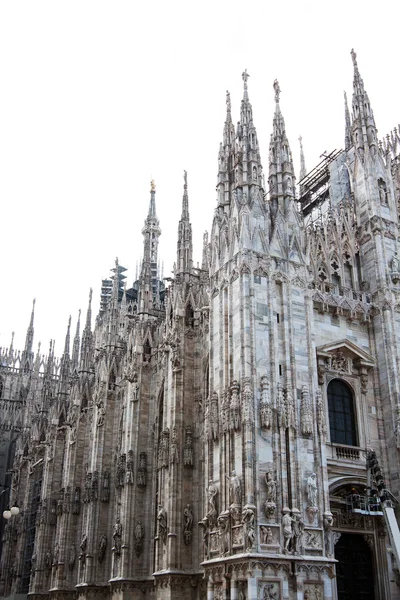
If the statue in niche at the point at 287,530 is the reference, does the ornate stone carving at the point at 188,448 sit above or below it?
above

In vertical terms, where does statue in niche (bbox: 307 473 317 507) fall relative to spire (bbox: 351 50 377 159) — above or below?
below

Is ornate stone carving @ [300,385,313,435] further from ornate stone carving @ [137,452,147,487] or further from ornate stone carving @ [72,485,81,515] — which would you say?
ornate stone carving @ [72,485,81,515]

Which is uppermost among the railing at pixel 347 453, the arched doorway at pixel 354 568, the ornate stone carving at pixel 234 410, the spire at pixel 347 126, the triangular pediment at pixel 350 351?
the spire at pixel 347 126

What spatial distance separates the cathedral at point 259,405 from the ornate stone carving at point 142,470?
89 millimetres

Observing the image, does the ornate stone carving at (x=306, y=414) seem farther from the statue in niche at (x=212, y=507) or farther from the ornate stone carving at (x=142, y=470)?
the ornate stone carving at (x=142, y=470)

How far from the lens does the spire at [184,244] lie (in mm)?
38000

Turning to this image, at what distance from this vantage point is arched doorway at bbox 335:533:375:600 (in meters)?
27.1

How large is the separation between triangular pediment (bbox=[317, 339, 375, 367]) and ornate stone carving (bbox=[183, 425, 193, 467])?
8.04 meters

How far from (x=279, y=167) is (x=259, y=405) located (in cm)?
1178

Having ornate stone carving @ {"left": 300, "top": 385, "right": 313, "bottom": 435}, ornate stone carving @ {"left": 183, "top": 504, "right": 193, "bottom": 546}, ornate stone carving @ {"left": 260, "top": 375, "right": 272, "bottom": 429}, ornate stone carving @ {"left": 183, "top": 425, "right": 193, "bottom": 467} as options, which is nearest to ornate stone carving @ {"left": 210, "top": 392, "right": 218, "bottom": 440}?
ornate stone carving @ {"left": 260, "top": 375, "right": 272, "bottom": 429}

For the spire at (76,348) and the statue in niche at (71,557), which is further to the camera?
the spire at (76,348)

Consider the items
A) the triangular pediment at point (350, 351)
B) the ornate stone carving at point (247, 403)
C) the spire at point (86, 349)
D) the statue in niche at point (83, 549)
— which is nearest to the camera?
the ornate stone carving at point (247, 403)

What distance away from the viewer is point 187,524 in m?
31.5

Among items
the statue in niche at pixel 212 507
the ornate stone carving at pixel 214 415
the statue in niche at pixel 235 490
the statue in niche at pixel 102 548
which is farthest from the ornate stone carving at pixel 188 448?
the statue in niche at pixel 102 548
